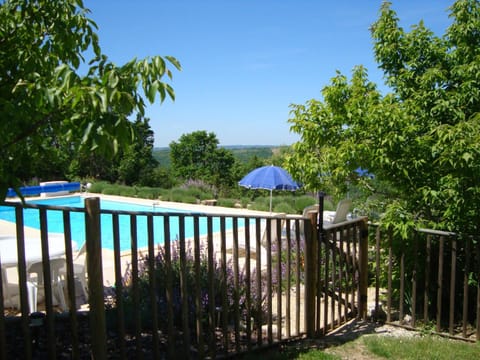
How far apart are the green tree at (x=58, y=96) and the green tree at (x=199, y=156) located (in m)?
18.8

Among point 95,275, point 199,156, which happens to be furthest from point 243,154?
point 95,275

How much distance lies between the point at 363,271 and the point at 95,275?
3.33 m

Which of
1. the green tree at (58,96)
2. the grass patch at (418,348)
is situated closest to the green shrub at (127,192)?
the grass patch at (418,348)

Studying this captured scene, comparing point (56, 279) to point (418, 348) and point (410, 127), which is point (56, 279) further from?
point (410, 127)

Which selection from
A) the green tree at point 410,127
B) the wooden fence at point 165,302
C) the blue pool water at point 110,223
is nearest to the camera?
the wooden fence at point 165,302

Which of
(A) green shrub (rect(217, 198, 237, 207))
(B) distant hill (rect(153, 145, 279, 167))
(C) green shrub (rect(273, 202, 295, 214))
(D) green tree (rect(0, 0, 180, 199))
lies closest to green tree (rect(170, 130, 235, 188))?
(B) distant hill (rect(153, 145, 279, 167))

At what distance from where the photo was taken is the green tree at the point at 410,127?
436cm

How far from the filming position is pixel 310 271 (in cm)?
430

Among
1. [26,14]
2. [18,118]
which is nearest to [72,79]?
[18,118]

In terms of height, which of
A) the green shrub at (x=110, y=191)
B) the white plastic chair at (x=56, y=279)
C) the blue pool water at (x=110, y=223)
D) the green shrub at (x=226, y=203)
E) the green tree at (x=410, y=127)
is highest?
the green tree at (x=410, y=127)

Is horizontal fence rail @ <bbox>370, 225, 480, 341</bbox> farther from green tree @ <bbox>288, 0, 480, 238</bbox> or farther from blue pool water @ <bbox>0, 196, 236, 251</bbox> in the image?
blue pool water @ <bbox>0, 196, 236, 251</bbox>

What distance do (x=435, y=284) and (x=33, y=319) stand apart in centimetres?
432

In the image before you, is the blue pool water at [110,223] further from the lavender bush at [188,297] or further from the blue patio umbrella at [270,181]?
the lavender bush at [188,297]

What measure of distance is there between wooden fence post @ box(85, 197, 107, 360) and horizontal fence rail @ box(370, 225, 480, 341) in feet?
10.7
